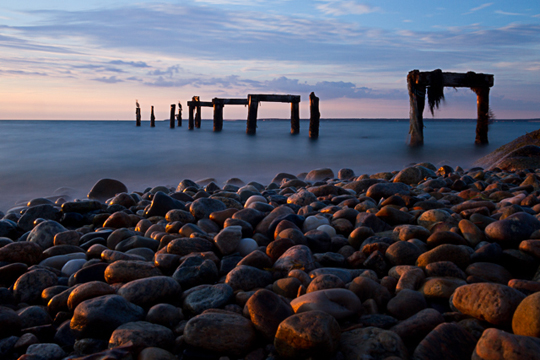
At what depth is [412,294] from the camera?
6.41 ft

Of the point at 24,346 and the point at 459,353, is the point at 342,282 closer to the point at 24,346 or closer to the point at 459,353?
the point at 459,353

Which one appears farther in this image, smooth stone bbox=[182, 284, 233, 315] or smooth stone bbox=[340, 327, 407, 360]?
smooth stone bbox=[182, 284, 233, 315]

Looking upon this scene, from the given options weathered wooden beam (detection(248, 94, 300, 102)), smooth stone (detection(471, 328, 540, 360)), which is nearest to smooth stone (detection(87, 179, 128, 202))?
smooth stone (detection(471, 328, 540, 360))

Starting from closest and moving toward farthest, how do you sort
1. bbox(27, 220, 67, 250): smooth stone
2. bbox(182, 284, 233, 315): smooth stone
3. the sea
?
bbox(182, 284, 233, 315): smooth stone, bbox(27, 220, 67, 250): smooth stone, the sea

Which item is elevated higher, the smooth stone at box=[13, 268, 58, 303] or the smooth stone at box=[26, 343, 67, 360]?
the smooth stone at box=[13, 268, 58, 303]

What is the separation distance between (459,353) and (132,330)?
1.41 m

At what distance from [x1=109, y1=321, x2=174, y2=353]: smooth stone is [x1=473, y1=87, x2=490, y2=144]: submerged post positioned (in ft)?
39.4

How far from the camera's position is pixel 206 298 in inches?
80.7

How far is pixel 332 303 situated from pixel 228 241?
1.11m

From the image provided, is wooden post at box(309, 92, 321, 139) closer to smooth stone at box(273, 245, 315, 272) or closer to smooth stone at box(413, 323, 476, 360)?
smooth stone at box(273, 245, 315, 272)

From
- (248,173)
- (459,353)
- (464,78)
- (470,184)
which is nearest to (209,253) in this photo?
(459,353)

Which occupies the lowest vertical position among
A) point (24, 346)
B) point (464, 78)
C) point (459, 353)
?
point (24, 346)

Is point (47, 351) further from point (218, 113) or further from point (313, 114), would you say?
point (218, 113)

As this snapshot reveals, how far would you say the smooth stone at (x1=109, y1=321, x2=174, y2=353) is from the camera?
1.68 metres
